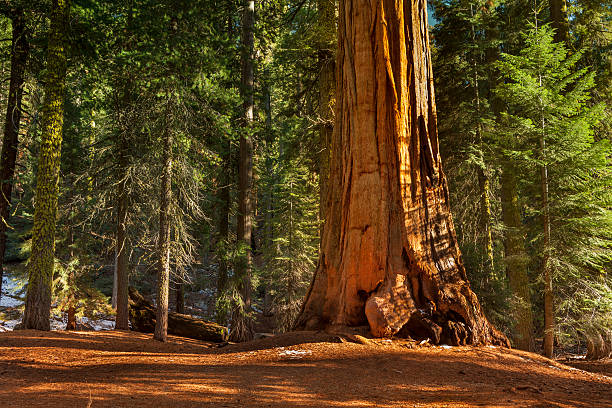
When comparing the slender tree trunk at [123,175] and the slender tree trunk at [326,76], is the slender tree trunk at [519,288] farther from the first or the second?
the slender tree trunk at [123,175]

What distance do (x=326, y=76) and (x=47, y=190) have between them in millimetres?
8072

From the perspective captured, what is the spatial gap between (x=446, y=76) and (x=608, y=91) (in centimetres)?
486

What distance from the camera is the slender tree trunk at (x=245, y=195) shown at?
1266 cm

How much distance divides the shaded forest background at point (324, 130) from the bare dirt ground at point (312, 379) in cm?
546

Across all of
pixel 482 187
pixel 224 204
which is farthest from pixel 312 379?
pixel 224 204

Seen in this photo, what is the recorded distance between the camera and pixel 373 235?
6230mm

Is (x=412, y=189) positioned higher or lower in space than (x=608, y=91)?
lower

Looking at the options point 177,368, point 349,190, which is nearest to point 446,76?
point 349,190

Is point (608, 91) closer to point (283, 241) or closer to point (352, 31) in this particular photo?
point (352, 31)

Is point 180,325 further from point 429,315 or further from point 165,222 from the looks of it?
point 429,315

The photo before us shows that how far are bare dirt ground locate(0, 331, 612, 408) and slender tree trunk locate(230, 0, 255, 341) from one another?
268 inches

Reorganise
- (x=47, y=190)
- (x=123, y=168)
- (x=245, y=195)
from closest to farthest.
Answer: (x=47, y=190), (x=123, y=168), (x=245, y=195)

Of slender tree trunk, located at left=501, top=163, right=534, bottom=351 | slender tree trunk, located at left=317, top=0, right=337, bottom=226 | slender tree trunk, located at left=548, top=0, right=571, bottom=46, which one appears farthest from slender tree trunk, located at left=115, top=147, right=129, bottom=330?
slender tree trunk, located at left=548, top=0, right=571, bottom=46

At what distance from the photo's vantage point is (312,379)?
4.16 meters
